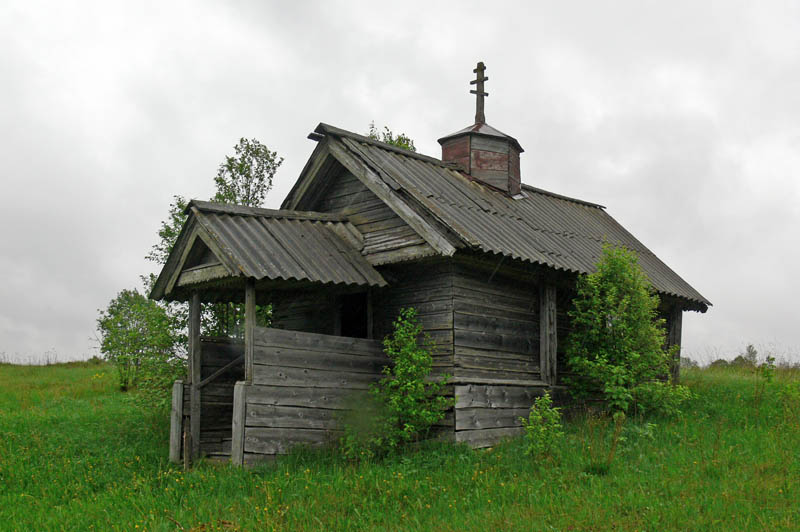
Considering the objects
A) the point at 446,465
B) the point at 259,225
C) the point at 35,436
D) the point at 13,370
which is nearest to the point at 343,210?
the point at 259,225

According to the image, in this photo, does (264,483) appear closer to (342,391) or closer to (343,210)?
(342,391)

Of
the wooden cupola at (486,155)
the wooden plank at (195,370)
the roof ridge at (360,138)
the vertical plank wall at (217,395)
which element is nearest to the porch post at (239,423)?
the wooden plank at (195,370)

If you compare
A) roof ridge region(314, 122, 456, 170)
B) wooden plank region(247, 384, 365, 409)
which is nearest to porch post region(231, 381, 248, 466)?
wooden plank region(247, 384, 365, 409)

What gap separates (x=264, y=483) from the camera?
9.76m

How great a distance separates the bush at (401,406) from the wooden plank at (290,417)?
0.33 m

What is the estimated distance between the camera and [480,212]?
14.4 m

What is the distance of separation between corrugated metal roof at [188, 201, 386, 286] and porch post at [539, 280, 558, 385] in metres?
3.30

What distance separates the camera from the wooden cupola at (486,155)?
17.9 meters

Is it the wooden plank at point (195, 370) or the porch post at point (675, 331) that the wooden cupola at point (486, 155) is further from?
the wooden plank at point (195, 370)

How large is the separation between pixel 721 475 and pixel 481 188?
8.58 meters

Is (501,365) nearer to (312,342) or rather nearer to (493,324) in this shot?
(493,324)

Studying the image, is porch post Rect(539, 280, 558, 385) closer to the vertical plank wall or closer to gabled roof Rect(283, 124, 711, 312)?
gabled roof Rect(283, 124, 711, 312)

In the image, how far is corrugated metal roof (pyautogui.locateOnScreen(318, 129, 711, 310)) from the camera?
42.2ft

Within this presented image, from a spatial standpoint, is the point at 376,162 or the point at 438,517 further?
the point at 376,162
